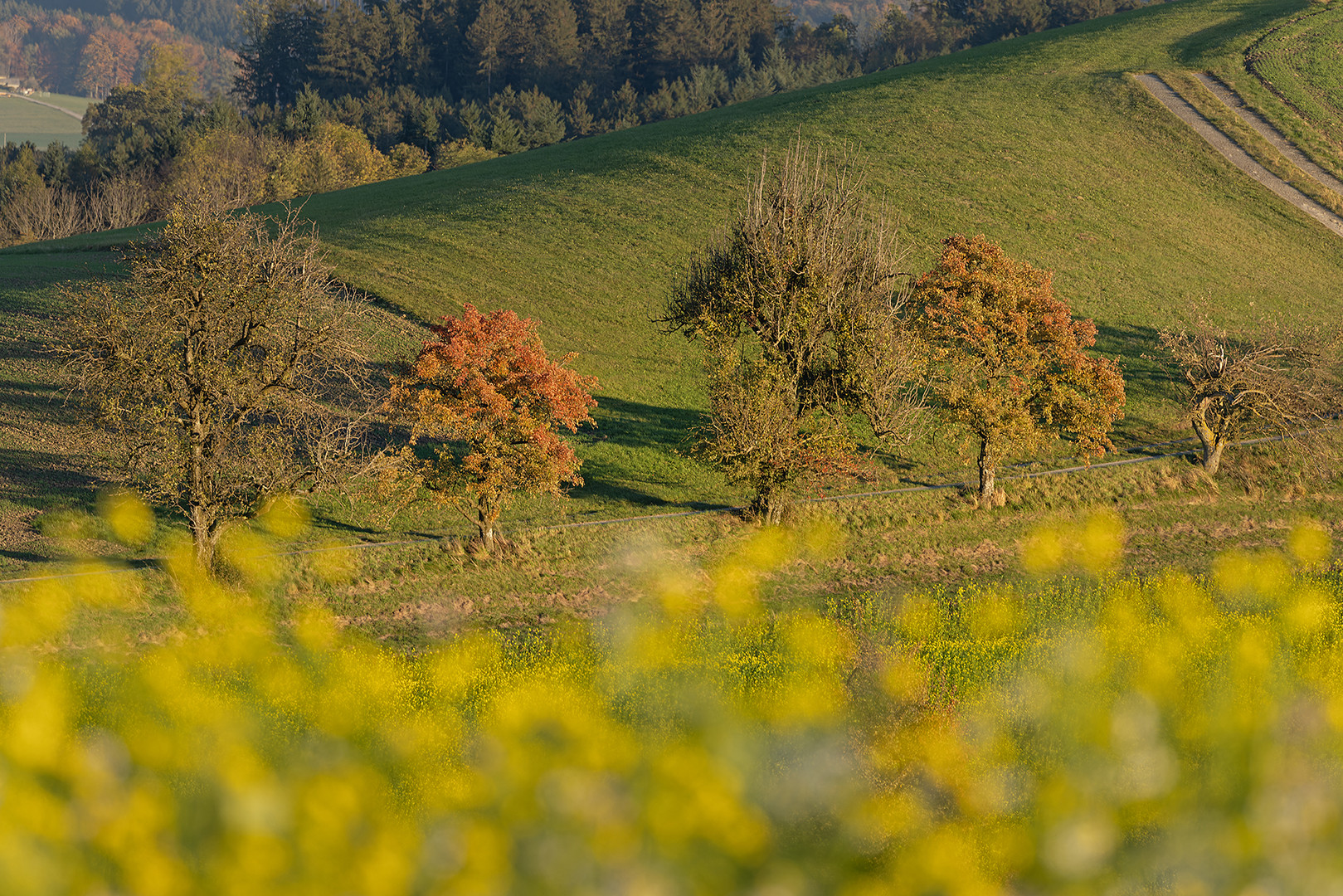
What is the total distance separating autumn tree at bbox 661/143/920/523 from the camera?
38688mm

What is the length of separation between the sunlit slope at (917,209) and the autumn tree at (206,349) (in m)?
21.4

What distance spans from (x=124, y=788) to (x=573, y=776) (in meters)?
8.25

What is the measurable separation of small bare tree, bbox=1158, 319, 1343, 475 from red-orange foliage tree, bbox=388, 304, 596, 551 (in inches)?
1165

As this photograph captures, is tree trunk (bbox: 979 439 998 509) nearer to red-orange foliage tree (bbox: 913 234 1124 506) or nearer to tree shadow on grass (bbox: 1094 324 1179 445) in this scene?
red-orange foliage tree (bbox: 913 234 1124 506)

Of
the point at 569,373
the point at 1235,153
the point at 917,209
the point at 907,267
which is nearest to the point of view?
the point at 569,373

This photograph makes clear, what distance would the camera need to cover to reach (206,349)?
1266 inches

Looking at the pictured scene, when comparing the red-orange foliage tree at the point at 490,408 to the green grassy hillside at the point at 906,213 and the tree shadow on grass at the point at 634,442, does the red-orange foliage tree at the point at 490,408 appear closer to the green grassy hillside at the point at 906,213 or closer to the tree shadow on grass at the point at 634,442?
the tree shadow on grass at the point at 634,442

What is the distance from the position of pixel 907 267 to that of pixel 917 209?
29.3 feet

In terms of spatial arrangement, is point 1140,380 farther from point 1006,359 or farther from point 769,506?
point 769,506

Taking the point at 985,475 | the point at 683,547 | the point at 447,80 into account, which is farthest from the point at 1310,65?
the point at 447,80

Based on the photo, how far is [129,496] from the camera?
37.5 meters

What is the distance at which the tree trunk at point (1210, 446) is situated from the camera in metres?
47.3

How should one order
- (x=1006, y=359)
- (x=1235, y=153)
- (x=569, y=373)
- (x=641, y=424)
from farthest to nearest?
(x=1235, y=153) < (x=641, y=424) < (x=1006, y=359) < (x=569, y=373)

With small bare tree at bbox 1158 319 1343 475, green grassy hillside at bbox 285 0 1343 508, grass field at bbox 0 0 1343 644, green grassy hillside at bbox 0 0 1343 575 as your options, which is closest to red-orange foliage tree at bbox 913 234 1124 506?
grass field at bbox 0 0 1343 644
